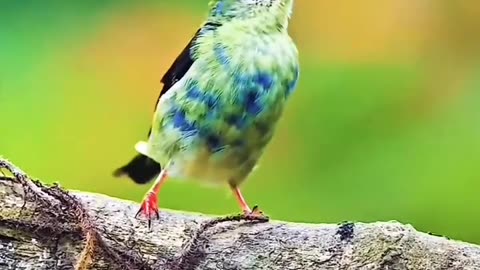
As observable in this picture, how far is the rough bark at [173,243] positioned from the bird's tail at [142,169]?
0.61ft

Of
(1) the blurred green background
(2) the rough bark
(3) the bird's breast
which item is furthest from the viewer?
(1) the blurred green background

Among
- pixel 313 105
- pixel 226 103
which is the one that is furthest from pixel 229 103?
pixel 313 105

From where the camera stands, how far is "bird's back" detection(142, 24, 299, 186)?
2.34 ft

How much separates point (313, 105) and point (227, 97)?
0.42m

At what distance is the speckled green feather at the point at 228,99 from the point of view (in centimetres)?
71

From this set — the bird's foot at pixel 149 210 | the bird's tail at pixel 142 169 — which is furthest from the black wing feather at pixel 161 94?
the bird's foot at pixel 149 210

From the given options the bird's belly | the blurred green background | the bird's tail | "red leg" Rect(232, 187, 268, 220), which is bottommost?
"red leg" Rect(232, 187, 268, 220)

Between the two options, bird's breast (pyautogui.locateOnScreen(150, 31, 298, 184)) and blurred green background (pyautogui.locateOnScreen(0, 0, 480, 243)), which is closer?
bird's breast (pyautogui.locateOnScreen(150, 31, 298, 184))

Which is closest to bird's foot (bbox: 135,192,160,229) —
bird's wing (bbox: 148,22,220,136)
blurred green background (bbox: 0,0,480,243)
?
bird's wing (bbox: 148,22,220,136)

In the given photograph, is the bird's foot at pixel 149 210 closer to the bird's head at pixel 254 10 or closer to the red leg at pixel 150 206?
the red leg at pixel 150 206

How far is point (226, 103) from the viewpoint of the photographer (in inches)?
28.0

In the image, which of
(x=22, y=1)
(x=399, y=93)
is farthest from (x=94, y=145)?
(x=399, y=93)

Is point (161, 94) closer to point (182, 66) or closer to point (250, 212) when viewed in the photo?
point (182, 66)

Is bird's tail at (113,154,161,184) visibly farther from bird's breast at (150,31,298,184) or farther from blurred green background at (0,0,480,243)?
blurred green background at (0,0,480,243)
